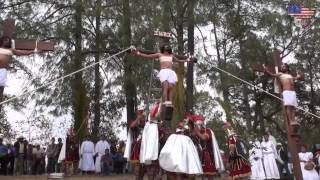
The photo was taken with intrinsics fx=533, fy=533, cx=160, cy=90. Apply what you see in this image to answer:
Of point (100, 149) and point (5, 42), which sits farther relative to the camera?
point (100, 149)

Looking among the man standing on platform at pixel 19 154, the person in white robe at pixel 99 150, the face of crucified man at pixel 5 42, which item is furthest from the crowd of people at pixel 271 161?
the man standing on platform at pixel 19 154

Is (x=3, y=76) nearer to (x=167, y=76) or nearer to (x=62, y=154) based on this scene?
(x=167, y=76)

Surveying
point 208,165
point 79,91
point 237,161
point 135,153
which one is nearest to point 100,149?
point 79,91

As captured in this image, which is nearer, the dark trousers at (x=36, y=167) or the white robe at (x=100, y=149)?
the dark trousers at (x=36, y=167)

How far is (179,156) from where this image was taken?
9.91 meters

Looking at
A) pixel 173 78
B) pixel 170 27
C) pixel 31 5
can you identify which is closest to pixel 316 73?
pixel 170 27

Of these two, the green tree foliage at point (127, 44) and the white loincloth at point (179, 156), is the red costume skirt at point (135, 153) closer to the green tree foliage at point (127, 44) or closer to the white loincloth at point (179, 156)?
the white loincloth at point (179, 156)

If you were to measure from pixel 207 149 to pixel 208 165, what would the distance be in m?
0.37

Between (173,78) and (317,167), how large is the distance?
5865 millimetres

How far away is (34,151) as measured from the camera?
18.5 meters

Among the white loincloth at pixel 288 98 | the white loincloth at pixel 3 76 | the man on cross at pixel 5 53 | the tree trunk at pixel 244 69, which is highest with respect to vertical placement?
the tree trunk at pixel 244 69

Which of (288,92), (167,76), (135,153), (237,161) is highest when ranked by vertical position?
(167,76)

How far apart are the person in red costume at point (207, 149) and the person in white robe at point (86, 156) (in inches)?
292

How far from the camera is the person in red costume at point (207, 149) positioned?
11281 mm
